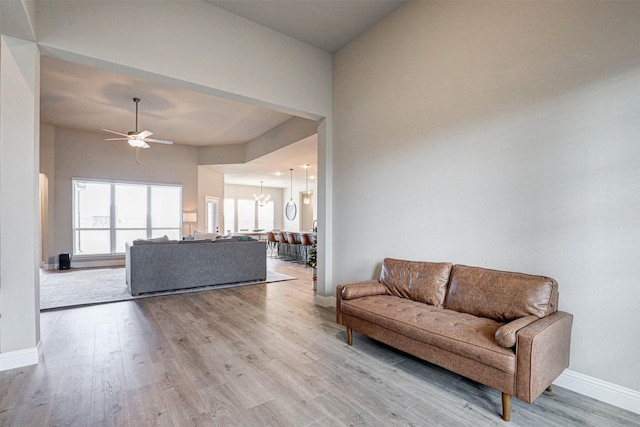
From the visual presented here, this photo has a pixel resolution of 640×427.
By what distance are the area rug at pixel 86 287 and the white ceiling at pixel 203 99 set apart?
11.1ft

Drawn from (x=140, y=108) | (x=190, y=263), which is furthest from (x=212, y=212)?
(x=190, y=263)

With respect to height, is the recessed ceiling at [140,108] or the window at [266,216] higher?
the recessed ceiling at [140,108]

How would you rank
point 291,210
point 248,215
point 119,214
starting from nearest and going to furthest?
point 119,214 < point 248,215 < point 291,210

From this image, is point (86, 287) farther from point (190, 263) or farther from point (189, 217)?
point (189, 217)

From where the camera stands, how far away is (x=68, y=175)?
7488mm

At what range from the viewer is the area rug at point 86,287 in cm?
453

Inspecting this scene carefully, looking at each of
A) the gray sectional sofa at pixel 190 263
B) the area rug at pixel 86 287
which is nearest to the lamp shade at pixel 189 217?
the area rug at pixel 86 287

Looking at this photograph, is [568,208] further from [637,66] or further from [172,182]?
[172,182]

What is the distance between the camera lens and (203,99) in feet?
18.1

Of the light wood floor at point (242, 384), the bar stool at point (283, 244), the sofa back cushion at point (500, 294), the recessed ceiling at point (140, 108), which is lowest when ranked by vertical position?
the light wood floor at point (242, 384)

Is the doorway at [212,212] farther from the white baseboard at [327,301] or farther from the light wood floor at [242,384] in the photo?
the white baseboard at [327,301]

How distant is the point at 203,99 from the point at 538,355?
19.3ft

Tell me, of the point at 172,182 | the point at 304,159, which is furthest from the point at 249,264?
the point at 172,182

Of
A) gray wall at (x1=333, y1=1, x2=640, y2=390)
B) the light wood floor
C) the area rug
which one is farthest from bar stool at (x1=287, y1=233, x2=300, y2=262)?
the light wood floor
